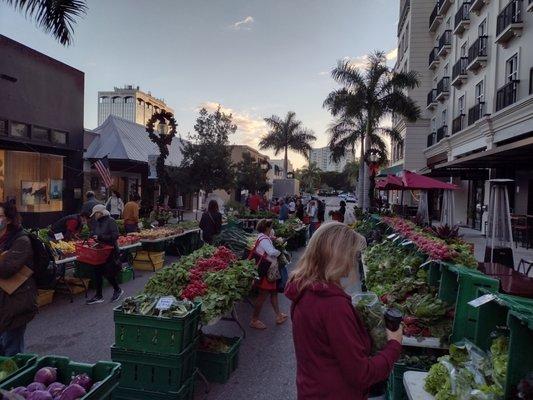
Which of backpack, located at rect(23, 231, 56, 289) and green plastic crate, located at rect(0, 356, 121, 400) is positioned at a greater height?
backpack, located at rect(23, 231, 56, 289)

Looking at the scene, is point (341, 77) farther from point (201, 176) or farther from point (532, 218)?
point (532, 218)

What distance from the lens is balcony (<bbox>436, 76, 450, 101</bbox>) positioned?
3012 centimetres

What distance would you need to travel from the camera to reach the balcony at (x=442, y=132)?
2983 centimetres

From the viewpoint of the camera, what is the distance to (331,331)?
2143 mm

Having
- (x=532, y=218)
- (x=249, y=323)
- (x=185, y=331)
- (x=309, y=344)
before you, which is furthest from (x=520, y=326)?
(x=532, y=218)

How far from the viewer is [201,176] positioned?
24703 mm

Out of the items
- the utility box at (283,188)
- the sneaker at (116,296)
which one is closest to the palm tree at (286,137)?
the utility box at (283,188)

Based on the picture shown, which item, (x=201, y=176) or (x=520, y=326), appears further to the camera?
(x=201, y=176)

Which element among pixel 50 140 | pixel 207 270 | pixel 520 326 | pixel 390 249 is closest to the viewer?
pixel 520 326

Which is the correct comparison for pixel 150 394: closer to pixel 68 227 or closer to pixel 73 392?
pixel 73 392

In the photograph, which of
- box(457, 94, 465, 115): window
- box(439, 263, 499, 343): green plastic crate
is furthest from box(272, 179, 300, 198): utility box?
box(439, 263, 499, 343): green plastic crate

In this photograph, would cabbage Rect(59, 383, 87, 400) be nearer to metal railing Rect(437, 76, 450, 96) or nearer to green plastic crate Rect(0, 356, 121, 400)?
green plastic crate Rect(0, 356, 121, 400)

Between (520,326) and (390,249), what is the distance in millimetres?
5496

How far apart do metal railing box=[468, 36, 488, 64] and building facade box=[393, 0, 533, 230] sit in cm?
5
